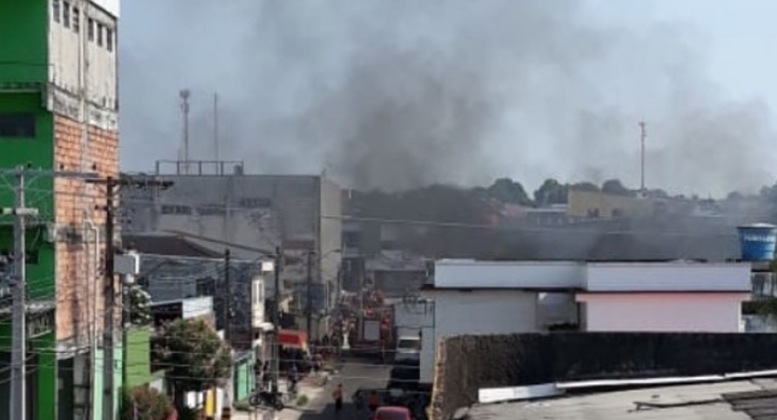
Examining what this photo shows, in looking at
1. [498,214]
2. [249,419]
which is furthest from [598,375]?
[498,214]

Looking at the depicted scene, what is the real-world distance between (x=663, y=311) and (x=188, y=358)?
380 inches

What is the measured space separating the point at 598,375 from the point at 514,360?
600mm

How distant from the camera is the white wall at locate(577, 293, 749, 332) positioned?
23203mm

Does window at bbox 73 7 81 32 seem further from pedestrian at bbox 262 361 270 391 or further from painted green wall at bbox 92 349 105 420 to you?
pedestrian at bbox 262 361 270 391

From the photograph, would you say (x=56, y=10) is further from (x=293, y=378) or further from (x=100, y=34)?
(x=293, y=378)

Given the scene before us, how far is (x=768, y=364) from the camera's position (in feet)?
34.0

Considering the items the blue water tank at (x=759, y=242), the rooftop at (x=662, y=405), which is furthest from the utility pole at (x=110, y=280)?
the blue water tank at (x=759, y=242)

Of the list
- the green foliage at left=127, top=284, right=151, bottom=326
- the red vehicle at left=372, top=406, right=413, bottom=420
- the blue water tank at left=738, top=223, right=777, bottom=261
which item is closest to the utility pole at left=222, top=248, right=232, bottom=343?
the green foliage at left=127, top=284, right=151, bottom=326

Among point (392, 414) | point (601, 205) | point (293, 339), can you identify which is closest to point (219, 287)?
point (293, 339)

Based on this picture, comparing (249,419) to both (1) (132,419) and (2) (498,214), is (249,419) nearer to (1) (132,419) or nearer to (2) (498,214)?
(1) (132,419)

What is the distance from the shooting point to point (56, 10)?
22.3m

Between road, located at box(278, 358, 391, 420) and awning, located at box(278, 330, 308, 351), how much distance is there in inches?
52.3

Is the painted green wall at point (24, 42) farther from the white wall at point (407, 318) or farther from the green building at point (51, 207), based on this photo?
the white wall at point (407, 318)

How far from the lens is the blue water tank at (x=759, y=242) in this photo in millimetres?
28453
